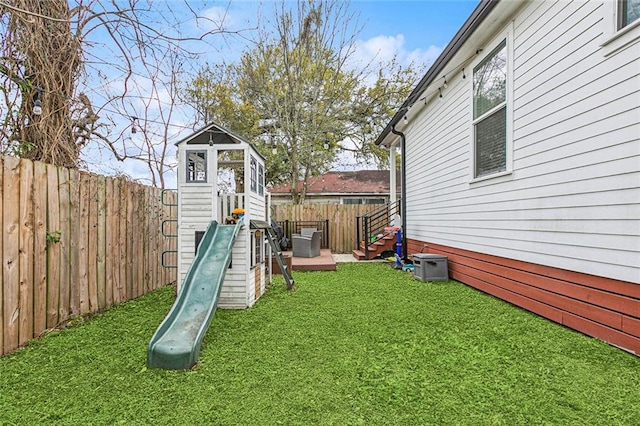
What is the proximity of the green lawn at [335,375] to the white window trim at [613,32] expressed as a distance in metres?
2.44

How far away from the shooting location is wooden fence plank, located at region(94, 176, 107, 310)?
393cm

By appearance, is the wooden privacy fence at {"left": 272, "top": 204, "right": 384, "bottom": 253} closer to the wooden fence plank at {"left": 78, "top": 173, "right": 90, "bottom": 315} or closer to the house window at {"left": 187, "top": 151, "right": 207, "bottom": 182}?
the house window at {"left": 187, "top": 151, "right": 207, "bottom": 182}

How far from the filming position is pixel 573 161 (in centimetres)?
319

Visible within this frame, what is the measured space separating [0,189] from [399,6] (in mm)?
7199

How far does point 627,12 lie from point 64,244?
5.46m

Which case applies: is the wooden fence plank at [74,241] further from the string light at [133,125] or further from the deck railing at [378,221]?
the deck railing at [378,221]

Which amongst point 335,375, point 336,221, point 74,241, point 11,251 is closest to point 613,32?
point 335,375

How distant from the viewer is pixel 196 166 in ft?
15.1

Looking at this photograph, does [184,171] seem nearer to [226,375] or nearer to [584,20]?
[226,375]

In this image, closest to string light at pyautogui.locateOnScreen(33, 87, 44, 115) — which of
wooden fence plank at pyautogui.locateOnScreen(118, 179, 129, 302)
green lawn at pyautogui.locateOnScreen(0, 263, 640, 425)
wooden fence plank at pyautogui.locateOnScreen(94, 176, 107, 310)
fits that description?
wooden fence plank at pyautogui.locateOnScreen(94, 176, 107, 310)

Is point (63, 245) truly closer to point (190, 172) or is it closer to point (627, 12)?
point (190, 172)

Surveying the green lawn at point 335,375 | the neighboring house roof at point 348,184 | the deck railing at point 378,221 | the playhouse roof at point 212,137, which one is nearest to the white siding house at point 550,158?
the green lawn at point 335,375

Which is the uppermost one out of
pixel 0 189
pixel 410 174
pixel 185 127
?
pixel 185 127

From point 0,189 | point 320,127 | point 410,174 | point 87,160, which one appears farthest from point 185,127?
point 320,127
